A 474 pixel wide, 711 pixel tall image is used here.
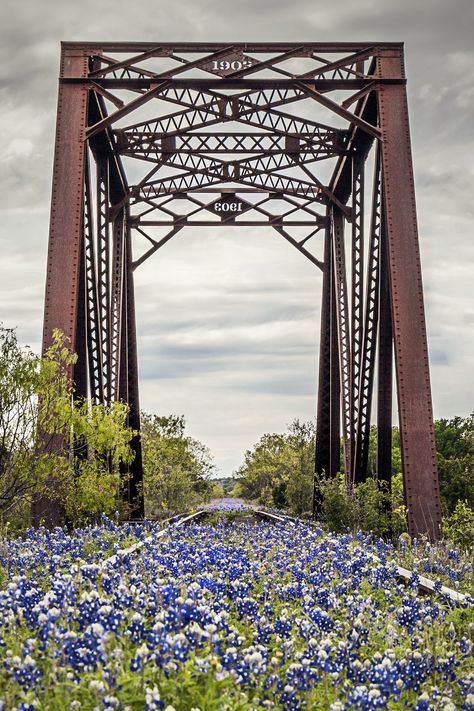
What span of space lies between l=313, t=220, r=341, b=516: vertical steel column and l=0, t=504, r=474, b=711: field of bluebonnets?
13.4 m

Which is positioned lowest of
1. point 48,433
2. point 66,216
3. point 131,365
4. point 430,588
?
point 430,588

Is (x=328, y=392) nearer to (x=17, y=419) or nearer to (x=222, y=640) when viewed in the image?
(x=17, y=419)

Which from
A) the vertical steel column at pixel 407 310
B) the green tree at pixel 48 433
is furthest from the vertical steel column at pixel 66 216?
the vertical steel column at pixel 407 310

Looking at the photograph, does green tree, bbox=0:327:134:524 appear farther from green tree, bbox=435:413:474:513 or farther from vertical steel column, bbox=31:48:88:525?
green tree, bbox=435:413:474:513

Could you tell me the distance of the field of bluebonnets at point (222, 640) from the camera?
3.69 metres

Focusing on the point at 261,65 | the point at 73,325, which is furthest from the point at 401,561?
the point at 261,65

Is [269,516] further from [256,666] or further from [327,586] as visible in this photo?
[256,666]

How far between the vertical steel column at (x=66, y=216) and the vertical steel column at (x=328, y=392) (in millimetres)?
8989

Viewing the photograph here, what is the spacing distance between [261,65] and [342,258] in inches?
278

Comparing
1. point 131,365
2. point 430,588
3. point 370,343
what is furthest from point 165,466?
A: point 430,588

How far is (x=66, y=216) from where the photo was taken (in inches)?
547

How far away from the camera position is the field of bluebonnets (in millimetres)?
3688

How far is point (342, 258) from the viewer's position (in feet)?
67.8

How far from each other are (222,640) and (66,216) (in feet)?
35.1
